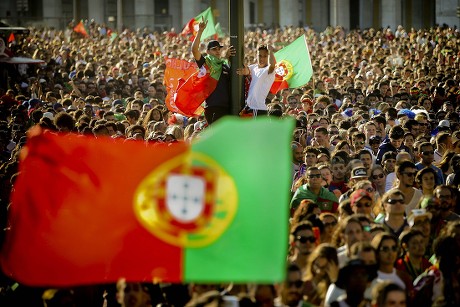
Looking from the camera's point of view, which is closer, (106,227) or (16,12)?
(106,227)

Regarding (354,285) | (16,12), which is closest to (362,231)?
(354,285)

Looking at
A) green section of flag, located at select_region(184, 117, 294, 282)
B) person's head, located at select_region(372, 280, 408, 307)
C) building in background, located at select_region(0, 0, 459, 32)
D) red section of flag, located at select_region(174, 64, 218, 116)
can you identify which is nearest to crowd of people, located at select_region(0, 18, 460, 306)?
person's head, located at select_region(372, 280, 408, 307)

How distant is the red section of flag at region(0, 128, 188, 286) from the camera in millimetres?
6062

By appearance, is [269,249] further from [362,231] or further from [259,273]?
[362,231]

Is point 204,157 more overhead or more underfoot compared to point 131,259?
more overhead

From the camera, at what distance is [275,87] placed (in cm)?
1816

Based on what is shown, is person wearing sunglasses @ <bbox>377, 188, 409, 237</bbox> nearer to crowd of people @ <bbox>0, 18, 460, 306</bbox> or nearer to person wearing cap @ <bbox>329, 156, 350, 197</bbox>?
crowd of people @ <bbox>0, 18, 460, 306</bbox>

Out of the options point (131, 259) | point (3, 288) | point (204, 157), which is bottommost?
point (3, 288)

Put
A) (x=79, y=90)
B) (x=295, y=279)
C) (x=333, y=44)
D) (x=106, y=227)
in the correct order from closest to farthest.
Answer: (x=106, y=227), (x=295, y=279), (x=79, y=90), (x=333, y=44)

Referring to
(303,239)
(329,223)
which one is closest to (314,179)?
(329,223)

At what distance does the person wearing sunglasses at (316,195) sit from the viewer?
10539 mm

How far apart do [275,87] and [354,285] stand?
11.3 m

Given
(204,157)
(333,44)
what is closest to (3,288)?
(204,157)

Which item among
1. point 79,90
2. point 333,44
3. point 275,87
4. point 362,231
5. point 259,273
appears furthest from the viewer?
point 333,44
